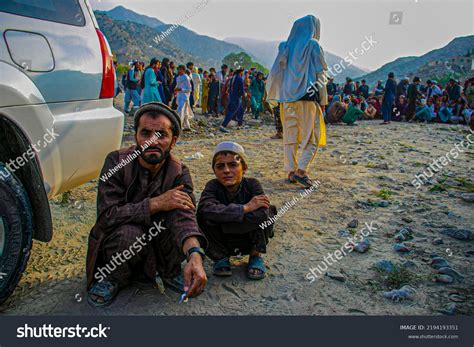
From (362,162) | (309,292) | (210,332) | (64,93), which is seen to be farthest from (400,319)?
(362,162)

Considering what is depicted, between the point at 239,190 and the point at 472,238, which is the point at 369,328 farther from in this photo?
the point at 472,238

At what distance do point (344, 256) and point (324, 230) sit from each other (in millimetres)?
515

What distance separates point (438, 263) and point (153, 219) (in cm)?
200

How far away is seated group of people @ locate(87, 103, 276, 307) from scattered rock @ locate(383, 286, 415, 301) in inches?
31.1

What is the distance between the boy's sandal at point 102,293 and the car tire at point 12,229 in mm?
402

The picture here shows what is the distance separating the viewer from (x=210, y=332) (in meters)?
1.92

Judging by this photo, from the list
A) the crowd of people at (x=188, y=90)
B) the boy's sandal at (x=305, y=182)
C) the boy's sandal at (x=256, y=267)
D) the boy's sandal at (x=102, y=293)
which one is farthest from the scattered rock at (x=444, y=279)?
the crowd of people at (x=188, y=90)

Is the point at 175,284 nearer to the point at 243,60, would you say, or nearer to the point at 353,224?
the point at 353,224

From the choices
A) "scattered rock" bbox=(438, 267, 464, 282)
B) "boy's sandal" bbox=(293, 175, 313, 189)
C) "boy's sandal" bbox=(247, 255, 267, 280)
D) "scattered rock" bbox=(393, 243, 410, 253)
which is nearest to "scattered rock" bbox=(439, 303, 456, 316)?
"scattered rock" bbox=(438, 267, 464, 282)

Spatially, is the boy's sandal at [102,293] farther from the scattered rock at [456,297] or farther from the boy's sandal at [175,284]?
the scattered rock at [456,297]

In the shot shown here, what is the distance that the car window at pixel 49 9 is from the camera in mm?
1882

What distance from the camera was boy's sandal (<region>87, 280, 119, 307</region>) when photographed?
6.75 ft

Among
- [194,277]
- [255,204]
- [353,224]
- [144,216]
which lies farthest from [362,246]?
[144,216]

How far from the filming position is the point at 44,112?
77.6 inches
